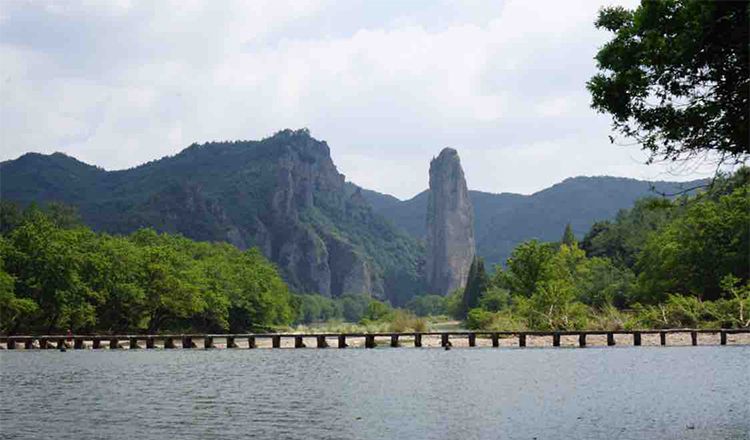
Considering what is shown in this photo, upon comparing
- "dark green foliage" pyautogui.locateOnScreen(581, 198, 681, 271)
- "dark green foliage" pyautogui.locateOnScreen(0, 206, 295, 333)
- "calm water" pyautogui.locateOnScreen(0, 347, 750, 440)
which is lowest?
"calm water" pyautogui.locateOnScreen(0, 347, 750, 440)

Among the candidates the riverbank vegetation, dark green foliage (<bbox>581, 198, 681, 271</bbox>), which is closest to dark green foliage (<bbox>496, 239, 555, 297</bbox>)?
the riverbank vegetation

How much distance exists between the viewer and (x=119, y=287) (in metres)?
79.5

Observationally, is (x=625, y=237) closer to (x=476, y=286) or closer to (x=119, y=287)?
(x=476, y=286)

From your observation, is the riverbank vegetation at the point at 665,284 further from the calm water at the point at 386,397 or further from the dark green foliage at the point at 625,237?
the calm water at the point at 386,397

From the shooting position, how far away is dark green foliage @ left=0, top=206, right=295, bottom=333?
72.4 meters

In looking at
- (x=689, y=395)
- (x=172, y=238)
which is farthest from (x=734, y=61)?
(x=172, y=238)

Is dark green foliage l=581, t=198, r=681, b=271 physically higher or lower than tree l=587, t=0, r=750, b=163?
higher

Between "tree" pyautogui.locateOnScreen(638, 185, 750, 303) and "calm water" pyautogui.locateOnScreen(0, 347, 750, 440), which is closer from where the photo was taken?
"calm water" pyautogui.locateOnScreen(0, 347, 750, 440)

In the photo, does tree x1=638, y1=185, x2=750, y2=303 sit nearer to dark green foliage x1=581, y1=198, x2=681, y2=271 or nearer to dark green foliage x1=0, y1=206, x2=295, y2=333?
dark green foliage x1=581, y1=198, x2=681, y2=271

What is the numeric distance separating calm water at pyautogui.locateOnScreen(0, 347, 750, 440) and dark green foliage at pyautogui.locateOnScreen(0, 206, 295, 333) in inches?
768

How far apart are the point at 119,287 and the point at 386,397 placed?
5401cm

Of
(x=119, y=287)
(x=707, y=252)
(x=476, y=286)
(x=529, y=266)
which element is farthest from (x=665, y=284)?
(x=476, y=286)

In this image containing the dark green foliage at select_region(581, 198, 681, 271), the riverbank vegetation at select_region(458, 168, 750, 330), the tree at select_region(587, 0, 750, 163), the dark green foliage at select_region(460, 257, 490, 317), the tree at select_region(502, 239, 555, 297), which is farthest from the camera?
the dark green foliage at select_region(460, 257, 490, 317)

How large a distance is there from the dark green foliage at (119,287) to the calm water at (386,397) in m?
19.5
